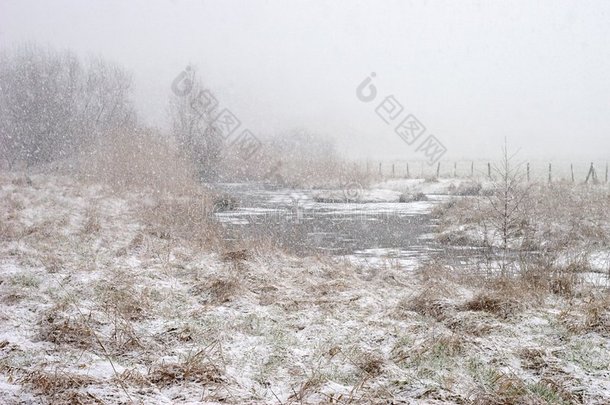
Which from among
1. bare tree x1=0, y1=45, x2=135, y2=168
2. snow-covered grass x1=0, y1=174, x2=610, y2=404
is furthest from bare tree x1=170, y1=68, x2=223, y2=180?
snow-covered grass x1=0, y1=174, x2=610, y2=404

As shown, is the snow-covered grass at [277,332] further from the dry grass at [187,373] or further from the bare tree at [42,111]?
the bare tree at [42,111]

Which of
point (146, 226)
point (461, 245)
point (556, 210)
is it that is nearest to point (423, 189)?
point (556, 210)

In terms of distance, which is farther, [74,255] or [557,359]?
[74,255]

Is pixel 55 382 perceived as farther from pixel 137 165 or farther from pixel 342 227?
pixel 137 165

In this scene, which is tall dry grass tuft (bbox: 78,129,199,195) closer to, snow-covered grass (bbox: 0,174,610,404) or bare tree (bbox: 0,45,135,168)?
bare tree (bbox: 0,45,135,168)

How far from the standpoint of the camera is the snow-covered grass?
13.2 feet

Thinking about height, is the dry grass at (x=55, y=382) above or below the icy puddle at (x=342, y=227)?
above

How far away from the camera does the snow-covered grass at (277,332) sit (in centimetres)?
402

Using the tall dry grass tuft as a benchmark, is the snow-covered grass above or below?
below

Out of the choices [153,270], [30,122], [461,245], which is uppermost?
[30,122]

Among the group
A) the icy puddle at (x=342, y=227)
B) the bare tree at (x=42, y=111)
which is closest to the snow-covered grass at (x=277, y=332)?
the icy puddle at (x=342, y=227)

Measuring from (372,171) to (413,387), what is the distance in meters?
39.2

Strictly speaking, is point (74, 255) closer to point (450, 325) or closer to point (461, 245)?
point (450, 325)

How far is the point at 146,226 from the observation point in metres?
13.4
